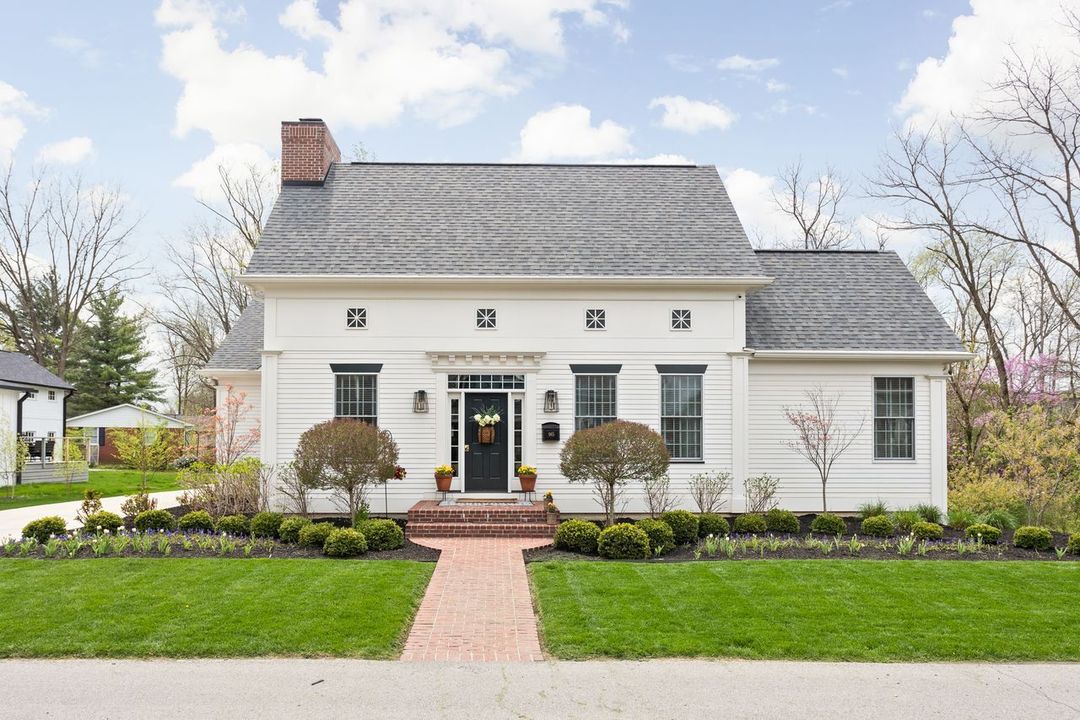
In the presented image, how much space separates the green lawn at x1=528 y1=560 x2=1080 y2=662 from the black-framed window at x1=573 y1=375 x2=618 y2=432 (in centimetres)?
479

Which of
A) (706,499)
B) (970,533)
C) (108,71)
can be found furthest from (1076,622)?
(108,71)

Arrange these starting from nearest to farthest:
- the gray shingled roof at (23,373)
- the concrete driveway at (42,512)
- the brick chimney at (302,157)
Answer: the concrete driveway at (42,512), the brick chimney at (302,157), the gray shingled roof at (23,373)

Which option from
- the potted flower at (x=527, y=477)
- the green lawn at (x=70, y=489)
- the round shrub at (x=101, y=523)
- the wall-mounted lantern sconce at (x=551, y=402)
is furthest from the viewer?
the green lawn at (x=70, y=489)

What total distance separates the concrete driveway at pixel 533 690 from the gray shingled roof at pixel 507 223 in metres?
9.47

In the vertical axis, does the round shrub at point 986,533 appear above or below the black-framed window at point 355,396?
below

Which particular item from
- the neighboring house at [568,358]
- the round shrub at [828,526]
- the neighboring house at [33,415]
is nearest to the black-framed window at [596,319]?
the neighboring house at [568,358]

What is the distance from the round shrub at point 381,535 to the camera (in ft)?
36.2

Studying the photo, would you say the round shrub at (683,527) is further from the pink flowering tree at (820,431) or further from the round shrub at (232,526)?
the round shrub at (232,526)

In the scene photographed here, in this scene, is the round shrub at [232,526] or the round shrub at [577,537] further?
the round shrub at [232,526]

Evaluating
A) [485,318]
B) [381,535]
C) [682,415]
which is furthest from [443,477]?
[682,415]

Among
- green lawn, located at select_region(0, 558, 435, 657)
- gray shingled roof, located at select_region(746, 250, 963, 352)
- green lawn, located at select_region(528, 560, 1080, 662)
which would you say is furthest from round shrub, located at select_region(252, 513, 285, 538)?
gray shingled roof, located at select_region(746, 250, 963, 352)

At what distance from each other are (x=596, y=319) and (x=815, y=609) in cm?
803

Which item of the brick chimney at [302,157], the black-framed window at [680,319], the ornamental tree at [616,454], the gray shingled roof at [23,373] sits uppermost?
the brick chimney at [302,157]

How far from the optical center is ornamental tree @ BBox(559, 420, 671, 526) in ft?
39.2
